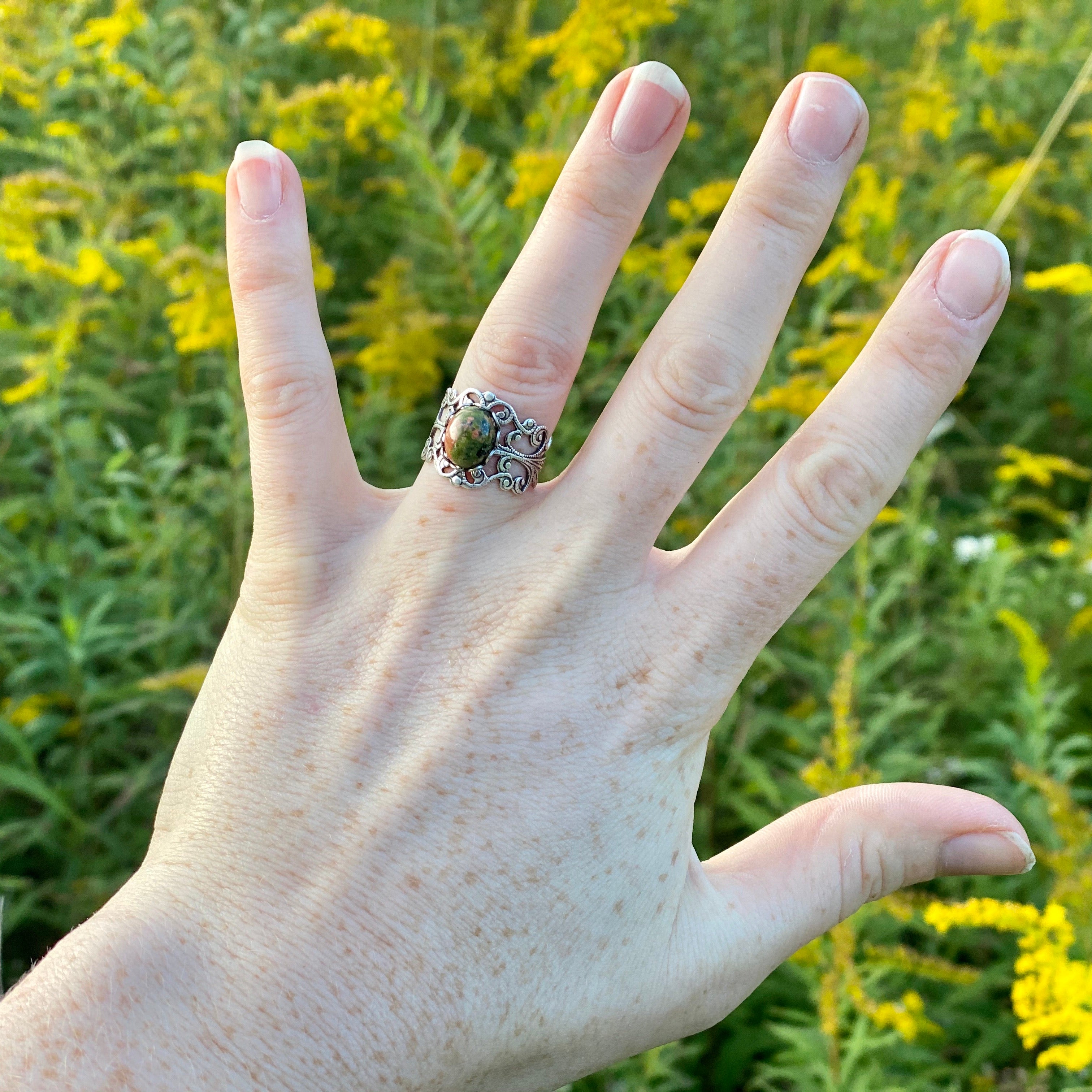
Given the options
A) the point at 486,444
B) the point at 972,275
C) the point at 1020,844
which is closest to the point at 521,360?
the point at 486,444

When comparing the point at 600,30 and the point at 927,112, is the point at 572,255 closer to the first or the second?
the point at 600,30

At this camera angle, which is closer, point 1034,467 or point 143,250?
point 143,250

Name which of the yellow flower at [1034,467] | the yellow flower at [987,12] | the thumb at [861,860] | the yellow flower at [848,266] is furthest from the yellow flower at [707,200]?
the yellow flower at [987,12]

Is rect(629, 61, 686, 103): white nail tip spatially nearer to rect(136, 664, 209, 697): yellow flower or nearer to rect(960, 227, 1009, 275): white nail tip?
rect(960, 227, 1009, 275): white nail tip

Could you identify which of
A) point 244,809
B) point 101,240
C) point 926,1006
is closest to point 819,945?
point 926,1006

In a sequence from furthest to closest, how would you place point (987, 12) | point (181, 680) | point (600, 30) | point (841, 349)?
point (987, 12) → point (600, 30) → point (841, 349) → point (181, 680)

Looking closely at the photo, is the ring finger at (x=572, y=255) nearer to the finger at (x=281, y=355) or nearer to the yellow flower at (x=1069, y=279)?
the finger at (x=281, y=355)
